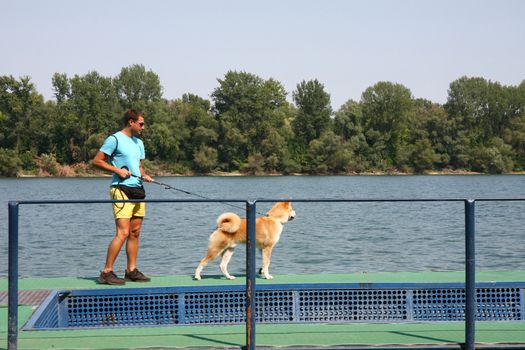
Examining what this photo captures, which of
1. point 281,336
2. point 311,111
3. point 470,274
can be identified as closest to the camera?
point 470,274

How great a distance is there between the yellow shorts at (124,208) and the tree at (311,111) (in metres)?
106

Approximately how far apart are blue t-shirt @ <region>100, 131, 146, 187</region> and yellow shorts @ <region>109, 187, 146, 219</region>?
0.11 metres

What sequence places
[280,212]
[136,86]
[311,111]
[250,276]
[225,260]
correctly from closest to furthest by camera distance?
1. [250,276]
2. [225,260]
3. [280,212]
4. [136,86]
5. [311,111]

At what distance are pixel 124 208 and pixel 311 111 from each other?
109 metres

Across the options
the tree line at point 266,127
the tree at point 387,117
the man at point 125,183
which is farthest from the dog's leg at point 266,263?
the tree at point 387,117

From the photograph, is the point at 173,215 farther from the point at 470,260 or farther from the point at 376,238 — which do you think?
the point at 470,260

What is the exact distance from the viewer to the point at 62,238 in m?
28.6

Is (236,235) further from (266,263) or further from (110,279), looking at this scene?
(110,279)

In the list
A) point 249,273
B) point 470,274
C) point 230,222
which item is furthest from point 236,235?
point 470,274

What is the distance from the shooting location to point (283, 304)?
8086 millimetres

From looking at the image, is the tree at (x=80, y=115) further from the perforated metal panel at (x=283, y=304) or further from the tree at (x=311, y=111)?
the perforated metal panel at (x=283, y=304)

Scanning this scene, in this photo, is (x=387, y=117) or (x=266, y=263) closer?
(x=266, y=263)

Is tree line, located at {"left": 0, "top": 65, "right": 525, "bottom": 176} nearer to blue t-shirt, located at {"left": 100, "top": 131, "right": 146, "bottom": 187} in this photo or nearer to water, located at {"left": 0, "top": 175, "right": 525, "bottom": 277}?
water, located at {"left": 0, "top": 175, "right": 525, "bottom": 277}

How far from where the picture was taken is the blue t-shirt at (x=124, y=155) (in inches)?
338
